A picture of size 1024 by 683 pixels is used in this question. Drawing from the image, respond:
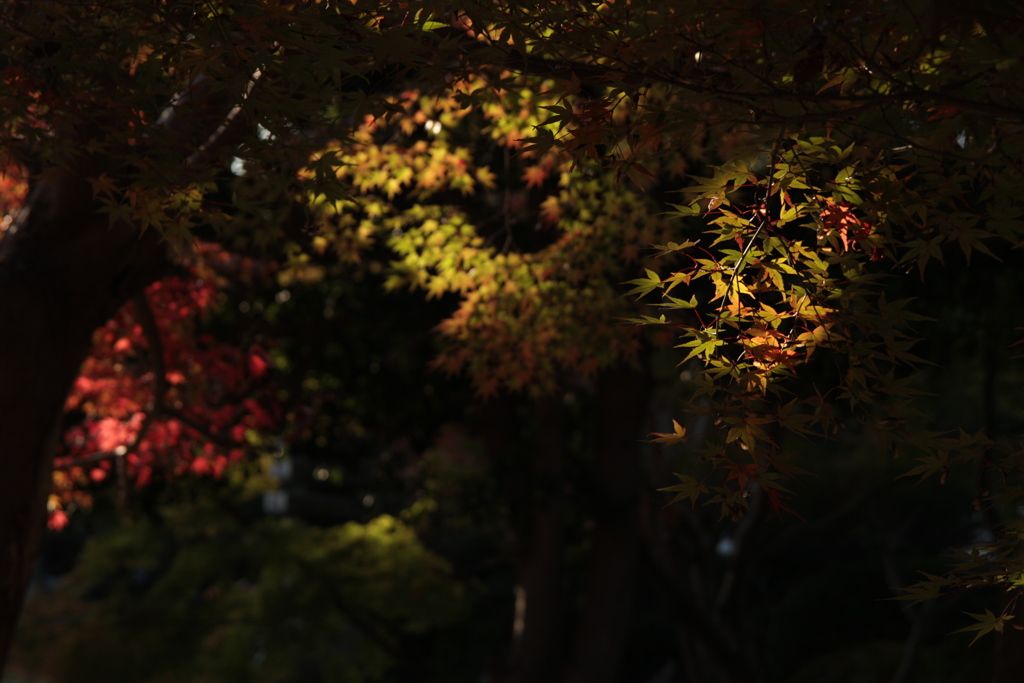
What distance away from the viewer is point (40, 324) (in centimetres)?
471

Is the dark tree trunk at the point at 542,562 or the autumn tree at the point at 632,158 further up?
the autumn tree at the point at 632,158

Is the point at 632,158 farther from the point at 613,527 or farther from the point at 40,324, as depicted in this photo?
the point at 613,527

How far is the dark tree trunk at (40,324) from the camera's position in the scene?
4.65m

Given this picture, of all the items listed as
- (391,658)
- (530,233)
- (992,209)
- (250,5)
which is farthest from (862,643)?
(250,5)

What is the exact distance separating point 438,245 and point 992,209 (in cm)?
355

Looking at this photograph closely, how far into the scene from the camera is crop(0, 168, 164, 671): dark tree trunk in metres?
4.65

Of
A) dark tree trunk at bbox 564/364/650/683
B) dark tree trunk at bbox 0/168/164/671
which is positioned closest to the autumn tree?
dark tree trunk at bbox 0/168/164/671

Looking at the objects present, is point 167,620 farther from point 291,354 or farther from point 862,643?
point 862,643

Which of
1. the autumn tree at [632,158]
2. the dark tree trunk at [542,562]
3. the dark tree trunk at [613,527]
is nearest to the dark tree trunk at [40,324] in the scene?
the autumn tree at [632,158]

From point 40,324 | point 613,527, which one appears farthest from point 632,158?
point 613,527

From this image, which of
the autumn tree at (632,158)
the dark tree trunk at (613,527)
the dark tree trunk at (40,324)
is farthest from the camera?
the dark tree trunk at (613,527)

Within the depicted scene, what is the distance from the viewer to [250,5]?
2.97m

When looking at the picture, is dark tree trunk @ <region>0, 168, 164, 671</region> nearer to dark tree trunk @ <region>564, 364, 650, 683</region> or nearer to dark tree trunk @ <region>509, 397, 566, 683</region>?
dark tree trunk @ <region>509, 397, 566, 683</region>

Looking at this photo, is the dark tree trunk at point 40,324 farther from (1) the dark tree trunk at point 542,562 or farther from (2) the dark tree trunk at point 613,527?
(2) the dark tree trunk at point 613,527
